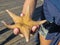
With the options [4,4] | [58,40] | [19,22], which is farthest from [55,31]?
[4,4]

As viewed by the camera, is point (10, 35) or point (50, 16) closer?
point (50, 16)

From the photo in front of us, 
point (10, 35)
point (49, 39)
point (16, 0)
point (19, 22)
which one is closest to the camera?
point (19, 22)

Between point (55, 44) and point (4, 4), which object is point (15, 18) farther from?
point (4, 4)

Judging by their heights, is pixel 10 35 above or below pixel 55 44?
below

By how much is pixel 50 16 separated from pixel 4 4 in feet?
11.1

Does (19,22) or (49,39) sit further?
(49,39)

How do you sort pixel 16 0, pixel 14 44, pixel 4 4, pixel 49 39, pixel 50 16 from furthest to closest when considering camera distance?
pixel 16 0 → pixel 4 4 → pixel 14 44 → pixel 49 39 → pixel 50 16

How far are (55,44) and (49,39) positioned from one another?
0.41ft

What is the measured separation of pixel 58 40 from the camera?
2.75m

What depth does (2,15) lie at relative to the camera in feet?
16.6

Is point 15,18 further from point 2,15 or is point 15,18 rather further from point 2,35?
point 2,15

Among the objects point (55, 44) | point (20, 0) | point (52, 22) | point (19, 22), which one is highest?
point (19, 22)

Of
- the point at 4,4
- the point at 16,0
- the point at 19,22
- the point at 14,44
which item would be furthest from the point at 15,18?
the point at 16,0

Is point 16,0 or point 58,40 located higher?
point 58,40
